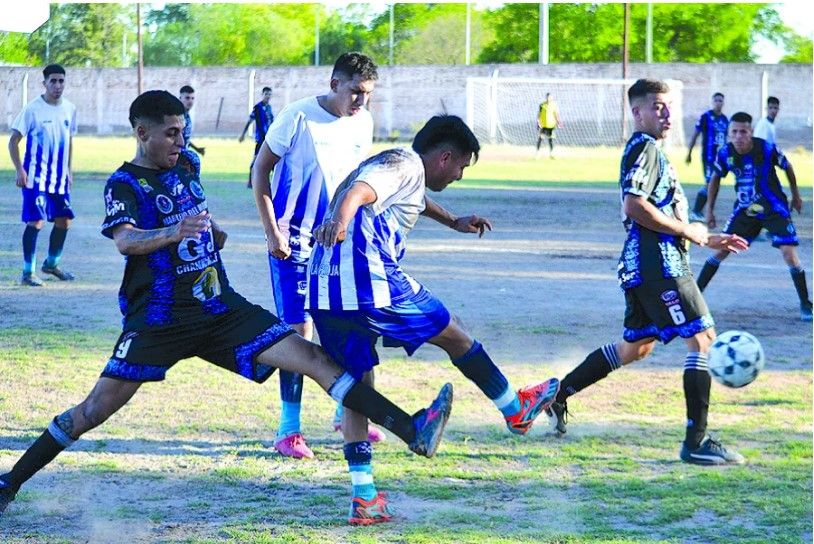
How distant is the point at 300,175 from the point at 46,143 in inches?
259

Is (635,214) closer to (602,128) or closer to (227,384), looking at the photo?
(227,384)

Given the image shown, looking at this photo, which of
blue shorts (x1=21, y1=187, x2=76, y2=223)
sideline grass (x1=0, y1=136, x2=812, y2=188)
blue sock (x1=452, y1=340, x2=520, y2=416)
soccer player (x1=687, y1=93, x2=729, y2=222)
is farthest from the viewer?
sideline grass (x1=0, y1=136, x2=812, y2=188)

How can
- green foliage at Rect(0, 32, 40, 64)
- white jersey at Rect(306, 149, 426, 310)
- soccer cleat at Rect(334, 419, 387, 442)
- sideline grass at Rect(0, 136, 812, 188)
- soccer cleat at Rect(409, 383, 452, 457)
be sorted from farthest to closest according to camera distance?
1. sideline grass at Rect(0, 136, 812, 188)
2. green foliage at Rect(0, 32, 40, 64)
3. soccer cleat at Rect(334, 419, 387, 442)
4. white jersey at Rect(306, 149, 426, 310)
5. soccer cleat at Rect(409, 383, 452, 457)

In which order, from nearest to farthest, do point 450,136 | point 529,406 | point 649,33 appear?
point 450,136 < point 529,406 < point 649,33

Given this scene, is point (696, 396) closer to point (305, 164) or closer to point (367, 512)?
point (367, 512)

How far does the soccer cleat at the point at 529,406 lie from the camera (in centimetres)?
570

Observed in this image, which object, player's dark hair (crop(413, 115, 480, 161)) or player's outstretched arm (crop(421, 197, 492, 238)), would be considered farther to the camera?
player's outstretched arm (crop(421, 197, 492, 238))

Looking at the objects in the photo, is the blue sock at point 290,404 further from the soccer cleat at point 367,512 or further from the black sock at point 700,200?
the black sock at point 700,200

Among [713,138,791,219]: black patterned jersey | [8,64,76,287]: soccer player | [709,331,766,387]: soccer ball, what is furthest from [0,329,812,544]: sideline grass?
[8,64,76,287]: soccer player

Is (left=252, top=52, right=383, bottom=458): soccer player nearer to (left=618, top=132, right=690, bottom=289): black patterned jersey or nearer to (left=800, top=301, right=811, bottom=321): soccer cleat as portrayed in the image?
(left=618, top=132, right=690, bottom=289): black patterned jersey

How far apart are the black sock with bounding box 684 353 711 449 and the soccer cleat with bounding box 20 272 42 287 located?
7.67 m

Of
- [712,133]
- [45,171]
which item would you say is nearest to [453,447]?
[45,171]

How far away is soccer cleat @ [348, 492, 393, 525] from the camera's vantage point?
5246 millimetres

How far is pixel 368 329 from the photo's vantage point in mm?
5297
